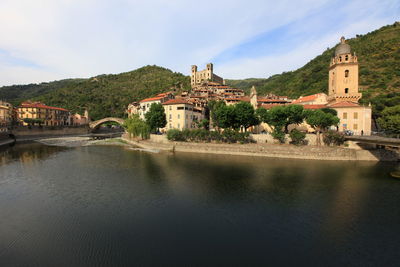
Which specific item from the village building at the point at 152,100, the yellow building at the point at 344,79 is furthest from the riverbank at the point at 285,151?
the village building at the point at 152,100

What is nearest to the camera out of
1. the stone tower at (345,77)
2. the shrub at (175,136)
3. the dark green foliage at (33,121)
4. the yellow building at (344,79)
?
the shrub at (175,136)

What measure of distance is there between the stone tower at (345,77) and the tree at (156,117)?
1804 inches

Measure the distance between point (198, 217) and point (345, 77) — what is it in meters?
55.2

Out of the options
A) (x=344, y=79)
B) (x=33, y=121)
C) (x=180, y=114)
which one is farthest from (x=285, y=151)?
(x=33, y=121)

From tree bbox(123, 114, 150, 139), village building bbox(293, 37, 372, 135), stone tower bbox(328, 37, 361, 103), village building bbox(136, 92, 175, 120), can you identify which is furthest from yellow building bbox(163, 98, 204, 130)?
stone tower bbox(328, 37, 361, 103)

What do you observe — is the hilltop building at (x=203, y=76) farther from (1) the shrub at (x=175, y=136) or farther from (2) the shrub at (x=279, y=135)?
(2) the shrub at (x=279, y=135)

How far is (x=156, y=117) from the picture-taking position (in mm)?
54344

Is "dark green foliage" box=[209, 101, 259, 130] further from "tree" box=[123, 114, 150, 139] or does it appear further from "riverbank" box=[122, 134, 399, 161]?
"tree" box=[123, 114, 150, 139]

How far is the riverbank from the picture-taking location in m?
35.1

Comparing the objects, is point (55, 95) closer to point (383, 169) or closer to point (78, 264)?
point (78, 264)

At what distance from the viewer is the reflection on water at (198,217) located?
36.6ft

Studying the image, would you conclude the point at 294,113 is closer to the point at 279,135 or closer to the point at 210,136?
the point at 279,135

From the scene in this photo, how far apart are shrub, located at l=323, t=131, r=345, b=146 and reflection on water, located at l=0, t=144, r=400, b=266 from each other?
30.3 feet

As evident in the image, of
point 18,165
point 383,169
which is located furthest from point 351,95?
point 18,165
